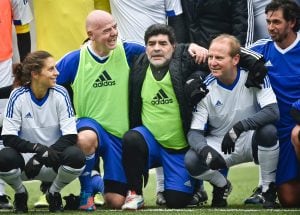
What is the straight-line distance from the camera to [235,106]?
32.8ft

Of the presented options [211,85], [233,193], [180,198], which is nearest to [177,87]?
[211,85]

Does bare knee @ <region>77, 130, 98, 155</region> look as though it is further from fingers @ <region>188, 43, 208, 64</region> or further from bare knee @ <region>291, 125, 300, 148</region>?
bare knee @ <region>291, 125, 300, 148</region>

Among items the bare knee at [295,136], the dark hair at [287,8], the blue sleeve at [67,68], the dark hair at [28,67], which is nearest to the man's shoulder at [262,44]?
the dark hair at [287,8]

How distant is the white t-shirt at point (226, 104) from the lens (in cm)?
998

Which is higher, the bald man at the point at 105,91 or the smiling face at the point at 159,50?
the smiling face at the point at 159,50

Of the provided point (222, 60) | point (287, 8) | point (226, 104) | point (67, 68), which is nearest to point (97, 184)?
point (67, 68)

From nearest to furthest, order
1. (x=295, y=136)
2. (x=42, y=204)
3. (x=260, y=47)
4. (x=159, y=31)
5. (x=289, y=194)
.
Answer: (x=295, y=136), (x=289, y=194), (x=159, y=31), (x=260, y=47), (x=42, y=204)

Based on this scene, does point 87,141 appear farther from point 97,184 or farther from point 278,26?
point 278,26

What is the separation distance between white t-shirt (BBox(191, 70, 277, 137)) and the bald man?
0.70 metres

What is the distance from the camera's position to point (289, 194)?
32.7ft

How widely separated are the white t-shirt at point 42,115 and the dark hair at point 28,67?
0.24 feet

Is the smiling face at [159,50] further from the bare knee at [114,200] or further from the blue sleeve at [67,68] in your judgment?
the bare knee at [114,200]

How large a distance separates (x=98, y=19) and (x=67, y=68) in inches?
20.0

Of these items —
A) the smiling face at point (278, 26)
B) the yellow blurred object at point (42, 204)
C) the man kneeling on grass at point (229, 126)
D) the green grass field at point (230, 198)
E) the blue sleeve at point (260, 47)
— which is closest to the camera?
the green grass field at point (230, 198)
